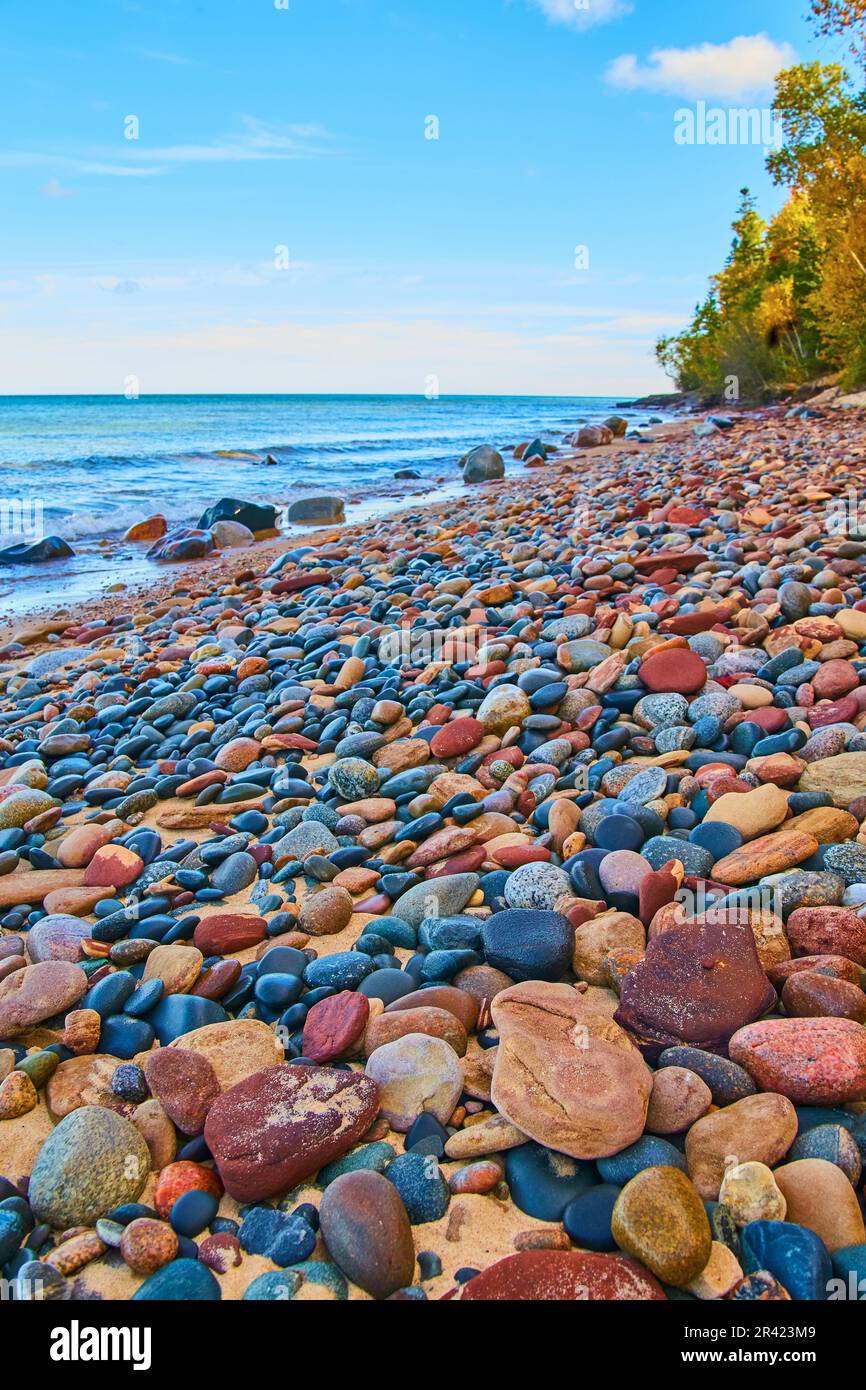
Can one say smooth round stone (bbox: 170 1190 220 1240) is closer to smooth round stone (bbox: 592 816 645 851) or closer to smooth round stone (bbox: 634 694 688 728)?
smooth round stone (bbox: 592 816 645 851)

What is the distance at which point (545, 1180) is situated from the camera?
5.57 ft

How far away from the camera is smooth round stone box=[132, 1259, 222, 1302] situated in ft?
5.08

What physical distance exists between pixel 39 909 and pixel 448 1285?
6.58 ft

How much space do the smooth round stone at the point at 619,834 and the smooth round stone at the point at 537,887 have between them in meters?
0.22

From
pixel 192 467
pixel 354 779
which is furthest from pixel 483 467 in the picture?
pixel 354 779

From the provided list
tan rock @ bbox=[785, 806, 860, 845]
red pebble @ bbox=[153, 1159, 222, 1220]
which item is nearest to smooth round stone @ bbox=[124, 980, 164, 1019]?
red pebble @ bbox=[153, 1159, 222, 1220]

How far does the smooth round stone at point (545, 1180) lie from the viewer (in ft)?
5.45

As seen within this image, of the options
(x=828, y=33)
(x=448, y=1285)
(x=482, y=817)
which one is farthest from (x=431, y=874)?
(x=828, y=33)

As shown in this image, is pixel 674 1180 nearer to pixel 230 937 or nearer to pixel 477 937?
pixel 477 937

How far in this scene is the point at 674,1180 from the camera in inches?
61.1

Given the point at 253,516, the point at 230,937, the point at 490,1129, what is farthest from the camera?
the point at 253,516

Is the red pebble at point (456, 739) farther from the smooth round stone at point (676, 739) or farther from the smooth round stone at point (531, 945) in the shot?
the smooth round stone at point (531, 945)

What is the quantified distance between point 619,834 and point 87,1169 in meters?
1.71

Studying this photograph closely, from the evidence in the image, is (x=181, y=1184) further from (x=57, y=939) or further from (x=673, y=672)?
(x=673, y=672)
